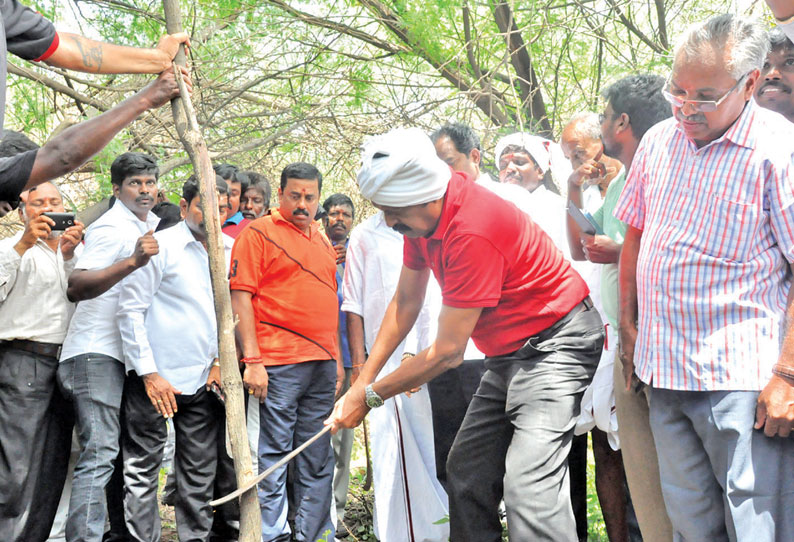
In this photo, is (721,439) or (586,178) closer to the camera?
(721,439)

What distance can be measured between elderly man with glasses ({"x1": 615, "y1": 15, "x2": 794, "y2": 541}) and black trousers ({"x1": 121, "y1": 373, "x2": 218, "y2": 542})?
2.78 m

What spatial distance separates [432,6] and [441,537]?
12.2 feet

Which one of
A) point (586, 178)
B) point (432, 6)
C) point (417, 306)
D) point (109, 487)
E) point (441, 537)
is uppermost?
point (432, 6)

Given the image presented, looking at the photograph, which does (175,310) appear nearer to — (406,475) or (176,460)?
(176,460)

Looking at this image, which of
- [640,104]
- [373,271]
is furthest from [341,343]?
[640,104]

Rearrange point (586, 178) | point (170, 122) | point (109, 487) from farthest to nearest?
point (170, 122) < point (109, 487) < point (586, 178)

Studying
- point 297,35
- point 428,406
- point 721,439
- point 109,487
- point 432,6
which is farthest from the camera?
point 297,35

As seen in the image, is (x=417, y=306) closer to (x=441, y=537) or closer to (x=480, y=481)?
(x=480, y=481)

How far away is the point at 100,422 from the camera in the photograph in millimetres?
4383

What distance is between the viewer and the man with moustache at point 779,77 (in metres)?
3.55

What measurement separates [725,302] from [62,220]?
3267 mm

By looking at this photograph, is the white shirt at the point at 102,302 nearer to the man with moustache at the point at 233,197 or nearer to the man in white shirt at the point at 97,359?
the man in white shirt at the point at 97,359

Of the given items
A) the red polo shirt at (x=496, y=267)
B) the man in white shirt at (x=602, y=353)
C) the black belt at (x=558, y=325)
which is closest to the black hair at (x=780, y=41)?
the man in white shirt at (x=602, y=353)

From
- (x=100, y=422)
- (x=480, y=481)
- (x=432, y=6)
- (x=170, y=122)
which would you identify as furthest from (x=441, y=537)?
(x=170, y=122)
